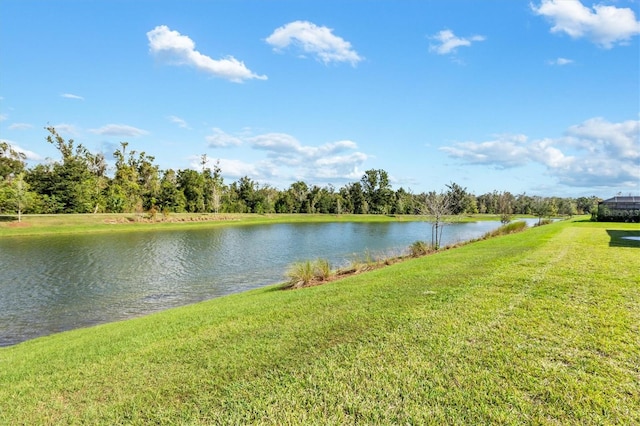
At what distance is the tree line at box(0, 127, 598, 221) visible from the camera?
49.7 metres

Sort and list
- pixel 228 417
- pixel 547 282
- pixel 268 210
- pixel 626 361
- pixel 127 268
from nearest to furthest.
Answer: pixel 228 417, pixel 626 361, pixel 547 282, pixel 127 268, pixel 268 210

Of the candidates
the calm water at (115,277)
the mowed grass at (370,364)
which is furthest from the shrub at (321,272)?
the mowed grass at (370,364)

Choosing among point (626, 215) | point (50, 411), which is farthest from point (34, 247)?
point (626, 215)

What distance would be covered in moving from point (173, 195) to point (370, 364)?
6921cm

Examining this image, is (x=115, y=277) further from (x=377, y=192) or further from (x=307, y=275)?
(x=377, y=192)

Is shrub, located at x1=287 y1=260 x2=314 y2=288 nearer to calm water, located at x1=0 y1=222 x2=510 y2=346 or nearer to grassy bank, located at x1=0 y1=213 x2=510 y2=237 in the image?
calm water, located at x1=0 y1=222 x2=510 y2=346

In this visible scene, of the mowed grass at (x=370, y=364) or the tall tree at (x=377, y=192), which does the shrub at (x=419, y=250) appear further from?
the tall tree at (x=377, y=192)

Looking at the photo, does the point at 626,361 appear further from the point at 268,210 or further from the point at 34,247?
the point at 268,210

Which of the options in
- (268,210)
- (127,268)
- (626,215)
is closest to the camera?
(127,268)

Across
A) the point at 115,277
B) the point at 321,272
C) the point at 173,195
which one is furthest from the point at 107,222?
the point at 321,272

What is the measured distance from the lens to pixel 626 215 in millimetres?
35906

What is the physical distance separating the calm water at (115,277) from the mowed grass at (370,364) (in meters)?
4.83

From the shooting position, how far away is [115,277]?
57.2 ft

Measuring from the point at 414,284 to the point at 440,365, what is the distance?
14.5 ft
